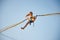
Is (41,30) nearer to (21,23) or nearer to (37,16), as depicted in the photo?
(37,16)

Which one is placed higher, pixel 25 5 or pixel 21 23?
pixel 25 5

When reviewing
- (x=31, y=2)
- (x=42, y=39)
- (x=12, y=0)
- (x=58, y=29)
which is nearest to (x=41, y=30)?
(x=42, y=39)

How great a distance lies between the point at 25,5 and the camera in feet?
6.04

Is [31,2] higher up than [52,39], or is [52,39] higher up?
Result: [31,2]

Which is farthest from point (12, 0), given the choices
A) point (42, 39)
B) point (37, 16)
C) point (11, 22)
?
point (42, 39)

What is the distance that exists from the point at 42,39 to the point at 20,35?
1.18 feet

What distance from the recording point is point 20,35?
1811 millimetres

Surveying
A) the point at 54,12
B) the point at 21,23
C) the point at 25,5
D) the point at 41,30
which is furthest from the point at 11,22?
the point at 54,12

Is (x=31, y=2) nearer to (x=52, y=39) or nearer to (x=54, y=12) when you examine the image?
(x=54, y=12)

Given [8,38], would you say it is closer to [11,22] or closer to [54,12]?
[11,22]

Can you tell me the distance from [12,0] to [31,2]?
32 cm

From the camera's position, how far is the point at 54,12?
5.78ft

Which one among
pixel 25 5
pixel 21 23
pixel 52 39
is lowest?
pixel 52 39

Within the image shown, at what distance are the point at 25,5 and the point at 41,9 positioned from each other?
272 mm
